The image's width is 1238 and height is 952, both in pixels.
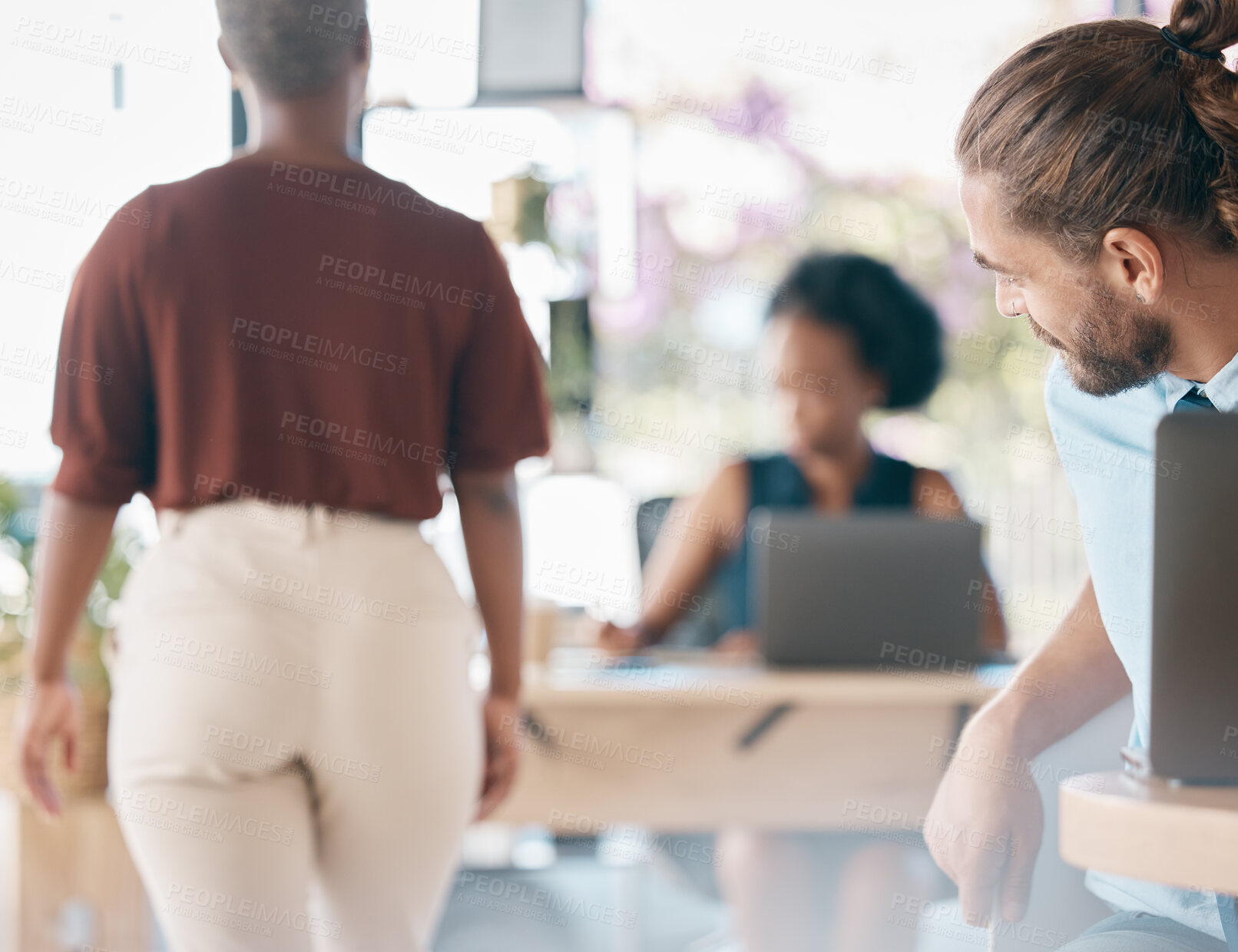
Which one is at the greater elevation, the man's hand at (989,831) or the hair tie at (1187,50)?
the hair tie at (1187,50)

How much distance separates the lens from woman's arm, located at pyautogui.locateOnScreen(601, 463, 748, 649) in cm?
258

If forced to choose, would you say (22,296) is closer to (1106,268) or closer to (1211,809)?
(1106,268)

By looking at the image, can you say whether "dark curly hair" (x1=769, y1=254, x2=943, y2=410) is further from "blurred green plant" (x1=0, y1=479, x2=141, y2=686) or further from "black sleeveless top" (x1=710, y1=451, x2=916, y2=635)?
"blurred green plant" (x1=0, y1=479, x2=141, y2=686)

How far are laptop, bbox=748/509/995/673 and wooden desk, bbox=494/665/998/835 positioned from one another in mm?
49

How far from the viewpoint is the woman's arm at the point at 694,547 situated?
2578 mm

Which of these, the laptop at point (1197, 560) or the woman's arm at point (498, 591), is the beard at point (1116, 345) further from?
the woman's arm at point (498, 591)

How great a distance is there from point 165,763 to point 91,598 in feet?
3.70

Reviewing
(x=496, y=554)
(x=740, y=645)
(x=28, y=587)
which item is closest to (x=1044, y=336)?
(x=496, y=554)

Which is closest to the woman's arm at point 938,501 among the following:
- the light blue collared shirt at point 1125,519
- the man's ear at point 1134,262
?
the light blue collared shirt at point 1125,519

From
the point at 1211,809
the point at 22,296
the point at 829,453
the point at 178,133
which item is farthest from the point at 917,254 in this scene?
Answer: the point at 1211,809

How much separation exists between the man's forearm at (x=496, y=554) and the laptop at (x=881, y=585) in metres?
0.59

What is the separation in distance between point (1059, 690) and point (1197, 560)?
329 mm

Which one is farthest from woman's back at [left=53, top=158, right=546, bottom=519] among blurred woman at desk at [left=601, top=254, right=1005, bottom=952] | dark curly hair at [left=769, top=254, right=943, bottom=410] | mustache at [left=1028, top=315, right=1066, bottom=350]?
dark curly hair at [left=769, top=254, right=943, bottom=410]

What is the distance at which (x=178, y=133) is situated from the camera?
2.63m
